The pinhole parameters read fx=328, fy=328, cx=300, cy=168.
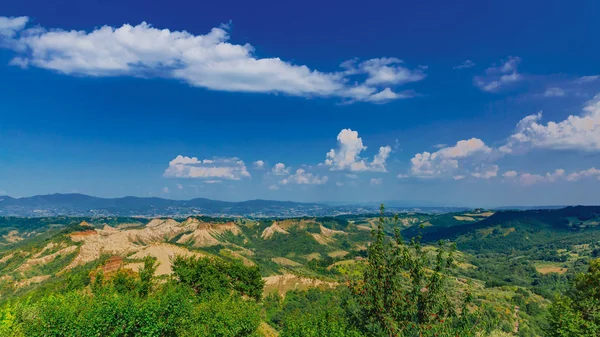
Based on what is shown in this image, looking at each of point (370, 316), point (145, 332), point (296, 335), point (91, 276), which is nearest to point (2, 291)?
point (91, 276)

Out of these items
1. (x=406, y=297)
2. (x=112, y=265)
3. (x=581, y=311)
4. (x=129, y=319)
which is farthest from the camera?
(x=112, y=265)

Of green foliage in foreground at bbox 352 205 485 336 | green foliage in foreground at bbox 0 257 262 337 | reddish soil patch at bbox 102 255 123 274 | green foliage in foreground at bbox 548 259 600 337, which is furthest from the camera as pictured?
reddish soil patch at bbox 102 255 123 274

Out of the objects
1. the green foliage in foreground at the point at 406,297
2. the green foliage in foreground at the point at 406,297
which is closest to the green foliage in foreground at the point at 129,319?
the green foliage in foreground at the point at 406,297

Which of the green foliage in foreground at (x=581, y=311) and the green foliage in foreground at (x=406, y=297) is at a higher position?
the green foliage in foreground at (x=406, y=297)

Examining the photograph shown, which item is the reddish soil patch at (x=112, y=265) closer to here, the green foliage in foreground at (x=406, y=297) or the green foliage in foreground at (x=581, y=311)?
the green foliage in foreground at (x=406, y=297)

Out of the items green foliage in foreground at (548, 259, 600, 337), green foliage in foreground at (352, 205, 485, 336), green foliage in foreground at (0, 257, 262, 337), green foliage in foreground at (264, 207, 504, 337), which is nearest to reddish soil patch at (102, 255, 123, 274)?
green foliage in foreground at (0, 257, 262, 337)

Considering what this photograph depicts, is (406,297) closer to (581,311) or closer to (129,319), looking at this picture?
(129,319)

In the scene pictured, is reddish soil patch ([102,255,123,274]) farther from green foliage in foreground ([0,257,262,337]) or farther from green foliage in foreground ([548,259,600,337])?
green foliage in foreground ([548,259,600,337])

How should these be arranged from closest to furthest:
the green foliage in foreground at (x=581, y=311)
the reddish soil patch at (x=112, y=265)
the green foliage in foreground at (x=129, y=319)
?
the green foliage in foreground at (x=581, y=311) < the green foliage in foreground at (x=129, y=319) < the reddish soil patch at (x=112, y=265)

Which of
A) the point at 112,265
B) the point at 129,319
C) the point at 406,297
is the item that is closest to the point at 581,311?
the point at 406,297

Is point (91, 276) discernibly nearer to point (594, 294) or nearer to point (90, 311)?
point (90, 311)

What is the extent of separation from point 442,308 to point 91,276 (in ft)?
316

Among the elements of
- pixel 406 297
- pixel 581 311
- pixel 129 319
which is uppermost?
pixel 406 297

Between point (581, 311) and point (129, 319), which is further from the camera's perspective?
point (581, 311)
